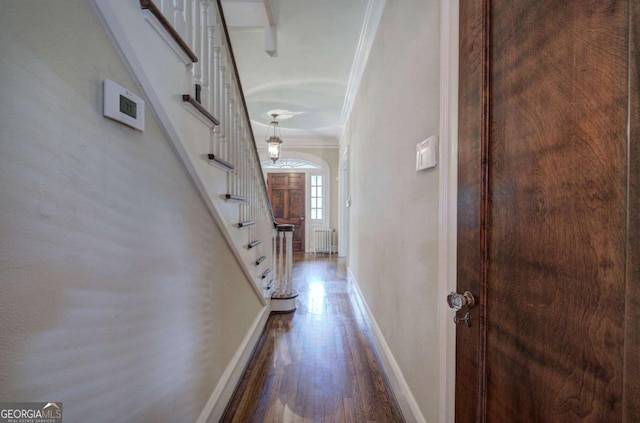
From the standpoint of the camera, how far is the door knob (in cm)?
82

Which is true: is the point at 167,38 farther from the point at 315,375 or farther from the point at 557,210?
the point at 315,375

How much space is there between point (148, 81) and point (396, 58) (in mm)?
1364

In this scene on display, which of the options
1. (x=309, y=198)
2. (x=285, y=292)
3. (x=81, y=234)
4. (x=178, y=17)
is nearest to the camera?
(x=81, y=234)

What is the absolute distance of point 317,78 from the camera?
3.66m

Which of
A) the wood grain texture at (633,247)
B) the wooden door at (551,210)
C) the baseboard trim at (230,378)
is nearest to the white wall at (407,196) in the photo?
the wooden door at (551,210)

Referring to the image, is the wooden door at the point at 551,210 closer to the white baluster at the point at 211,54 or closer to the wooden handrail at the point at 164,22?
the wooden handrail at the point at 164,22

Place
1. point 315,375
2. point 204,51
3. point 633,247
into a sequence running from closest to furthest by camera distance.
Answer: point 633,247
point 204,51
point 315,375

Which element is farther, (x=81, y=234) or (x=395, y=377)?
(x=395, y=377)

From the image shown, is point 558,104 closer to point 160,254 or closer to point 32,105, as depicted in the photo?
point 32,105

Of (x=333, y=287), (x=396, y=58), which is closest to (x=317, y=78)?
(x=396, y=58)

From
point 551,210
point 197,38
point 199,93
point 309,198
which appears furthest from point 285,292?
point 309,198

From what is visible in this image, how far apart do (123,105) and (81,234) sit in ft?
1.21

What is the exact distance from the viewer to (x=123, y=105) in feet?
2.65

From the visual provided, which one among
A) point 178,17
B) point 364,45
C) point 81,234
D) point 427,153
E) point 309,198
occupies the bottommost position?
point 81,234
